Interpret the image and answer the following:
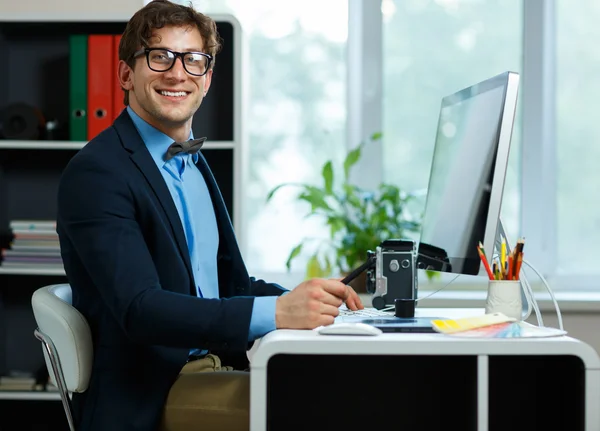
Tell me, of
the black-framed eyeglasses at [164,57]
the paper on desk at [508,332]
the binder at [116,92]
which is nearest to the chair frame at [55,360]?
the black-framed eyeglasses at [164,57]

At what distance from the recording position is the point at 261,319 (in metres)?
1.48

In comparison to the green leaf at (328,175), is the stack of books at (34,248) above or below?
below

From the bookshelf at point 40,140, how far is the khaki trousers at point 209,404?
171 cm

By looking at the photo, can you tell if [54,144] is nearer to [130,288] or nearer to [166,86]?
[166,86]

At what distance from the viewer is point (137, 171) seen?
1.67 metres

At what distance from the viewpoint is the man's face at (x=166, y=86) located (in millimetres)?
1846

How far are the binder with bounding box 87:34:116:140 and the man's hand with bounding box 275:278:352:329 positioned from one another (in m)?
1.86

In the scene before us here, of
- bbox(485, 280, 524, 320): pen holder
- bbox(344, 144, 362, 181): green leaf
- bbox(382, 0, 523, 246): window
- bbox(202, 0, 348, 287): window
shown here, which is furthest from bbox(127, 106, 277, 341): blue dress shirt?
bbox(382, 0, 523, 246): window

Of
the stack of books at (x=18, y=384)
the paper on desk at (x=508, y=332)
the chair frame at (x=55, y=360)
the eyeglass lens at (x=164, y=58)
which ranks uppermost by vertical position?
the eyeglass lens at (x=164, y=58)

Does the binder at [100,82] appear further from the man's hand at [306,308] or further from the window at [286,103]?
the man's hand at [306,308]

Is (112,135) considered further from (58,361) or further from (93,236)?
(58,361)

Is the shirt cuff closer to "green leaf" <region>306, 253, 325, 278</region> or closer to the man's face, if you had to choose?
the man's face

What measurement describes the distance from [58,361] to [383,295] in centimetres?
73

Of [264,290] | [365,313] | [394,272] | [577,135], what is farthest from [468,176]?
[577,135]
